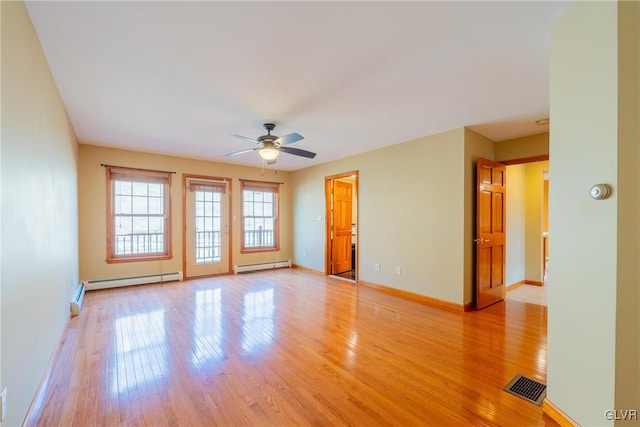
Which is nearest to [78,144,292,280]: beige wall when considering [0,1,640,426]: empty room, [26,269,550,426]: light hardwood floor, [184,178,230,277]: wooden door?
[0,1,640,426]: empty room

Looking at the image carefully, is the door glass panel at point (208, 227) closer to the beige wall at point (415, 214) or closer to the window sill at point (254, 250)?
the window sill at point (254, 250)

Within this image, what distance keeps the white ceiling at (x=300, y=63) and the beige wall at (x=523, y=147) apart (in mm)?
202

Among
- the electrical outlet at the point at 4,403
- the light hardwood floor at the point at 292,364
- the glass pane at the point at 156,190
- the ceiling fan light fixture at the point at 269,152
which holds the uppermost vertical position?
the ceiling fan light fixture at the point at 269,152

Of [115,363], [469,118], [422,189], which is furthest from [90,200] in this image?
[469,118]

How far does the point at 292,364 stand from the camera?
240 centimetres

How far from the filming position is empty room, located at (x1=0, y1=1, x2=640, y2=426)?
152 centimetres

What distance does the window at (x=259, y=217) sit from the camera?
656 centimetres

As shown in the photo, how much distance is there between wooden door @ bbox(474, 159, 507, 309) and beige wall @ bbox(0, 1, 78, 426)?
4.55 m

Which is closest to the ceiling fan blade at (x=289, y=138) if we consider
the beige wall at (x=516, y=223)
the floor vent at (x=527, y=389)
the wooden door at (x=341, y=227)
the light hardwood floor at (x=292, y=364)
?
the light hardwood floor at (x=292, y=364)

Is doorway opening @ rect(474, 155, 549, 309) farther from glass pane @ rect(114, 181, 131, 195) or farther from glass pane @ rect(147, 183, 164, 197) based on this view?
glass pane @ rect(114, 181, 131, 195)

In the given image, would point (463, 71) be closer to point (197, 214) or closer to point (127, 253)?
point (197, 214)

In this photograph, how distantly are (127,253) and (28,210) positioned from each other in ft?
12.6

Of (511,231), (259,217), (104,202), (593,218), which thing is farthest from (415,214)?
(104,202)

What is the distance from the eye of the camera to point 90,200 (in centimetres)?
477
